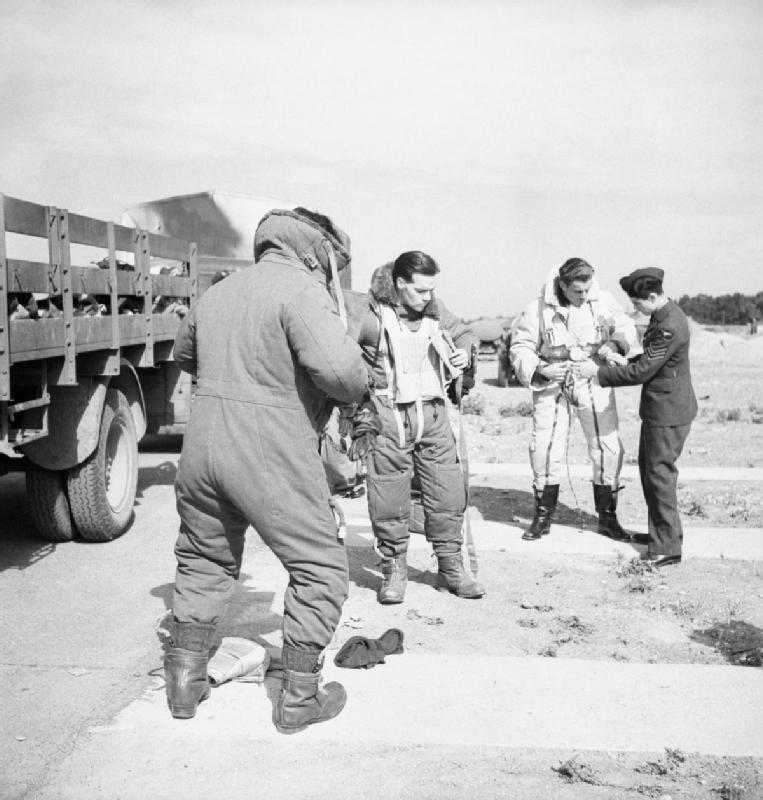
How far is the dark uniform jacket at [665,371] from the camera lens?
19.4 ft

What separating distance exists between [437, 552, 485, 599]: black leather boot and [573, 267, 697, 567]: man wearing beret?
54.6 inches

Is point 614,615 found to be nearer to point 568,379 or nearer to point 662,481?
point 662,481

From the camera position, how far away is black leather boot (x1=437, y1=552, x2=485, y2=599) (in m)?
5.34


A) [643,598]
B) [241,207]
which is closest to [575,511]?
[643,598]

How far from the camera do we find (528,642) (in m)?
4.69

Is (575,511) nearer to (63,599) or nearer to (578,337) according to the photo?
(578,337)

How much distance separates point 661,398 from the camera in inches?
235

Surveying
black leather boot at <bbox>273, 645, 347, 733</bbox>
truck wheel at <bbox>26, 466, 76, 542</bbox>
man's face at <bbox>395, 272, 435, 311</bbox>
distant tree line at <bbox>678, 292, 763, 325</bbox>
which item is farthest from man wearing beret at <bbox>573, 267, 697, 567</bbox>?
distant tree line at <bbox>678, 292, 763, 325</bbox>

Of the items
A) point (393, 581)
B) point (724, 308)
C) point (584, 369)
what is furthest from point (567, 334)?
point (724, 308)

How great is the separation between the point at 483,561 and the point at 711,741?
275 cm

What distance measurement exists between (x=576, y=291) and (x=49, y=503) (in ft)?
12.8

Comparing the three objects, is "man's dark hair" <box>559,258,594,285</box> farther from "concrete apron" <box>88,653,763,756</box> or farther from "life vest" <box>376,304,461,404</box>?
"concrete apron" <box>88,653,763,756</box>

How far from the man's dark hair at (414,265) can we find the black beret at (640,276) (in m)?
1.50

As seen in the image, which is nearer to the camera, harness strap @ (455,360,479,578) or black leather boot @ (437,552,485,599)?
black leather boot @ (437,552,485,599)
